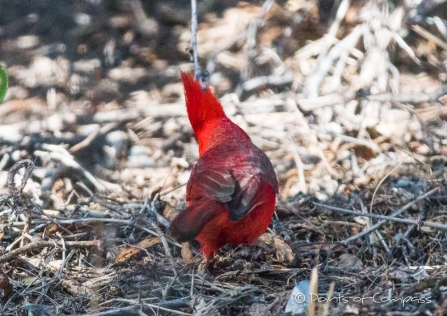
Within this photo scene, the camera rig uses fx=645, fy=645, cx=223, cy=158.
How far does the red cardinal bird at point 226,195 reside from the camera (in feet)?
10.5

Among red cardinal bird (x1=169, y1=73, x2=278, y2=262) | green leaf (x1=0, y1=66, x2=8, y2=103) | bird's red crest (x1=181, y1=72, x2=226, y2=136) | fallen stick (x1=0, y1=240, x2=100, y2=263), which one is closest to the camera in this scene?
green leaf (x1=0, y1=66, x2=8, y2=103)

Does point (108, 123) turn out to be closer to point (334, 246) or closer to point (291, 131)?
point (291, 131)

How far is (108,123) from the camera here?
18.0 ft

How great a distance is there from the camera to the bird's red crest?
4176 mm

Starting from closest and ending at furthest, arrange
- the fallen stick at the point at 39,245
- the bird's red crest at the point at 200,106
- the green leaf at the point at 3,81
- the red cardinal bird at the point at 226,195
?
the green leaf at the point at 3,81
the red cardinal bird at the point at 226,195
the fallen stick at the point at 39,245
the bird's red crest at the point at 200,106

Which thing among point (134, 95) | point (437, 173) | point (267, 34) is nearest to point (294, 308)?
point (437, 173)

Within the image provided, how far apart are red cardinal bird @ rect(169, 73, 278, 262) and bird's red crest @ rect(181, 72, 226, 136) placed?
0.01 m

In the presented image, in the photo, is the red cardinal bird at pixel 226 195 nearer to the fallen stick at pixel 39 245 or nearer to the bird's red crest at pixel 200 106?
the bird's red crest at pixel 200 106

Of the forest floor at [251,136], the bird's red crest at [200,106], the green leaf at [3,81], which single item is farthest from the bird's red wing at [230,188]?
the green leaf at [3,81]

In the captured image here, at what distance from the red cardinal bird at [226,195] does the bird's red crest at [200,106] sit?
15 mm

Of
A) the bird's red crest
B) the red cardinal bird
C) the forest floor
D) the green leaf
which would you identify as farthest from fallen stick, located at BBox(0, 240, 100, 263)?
the bird's red crest

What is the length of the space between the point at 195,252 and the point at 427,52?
3.43m

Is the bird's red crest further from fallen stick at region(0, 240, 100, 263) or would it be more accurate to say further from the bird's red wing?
fallen stick at region(0, 240, 100, 263)

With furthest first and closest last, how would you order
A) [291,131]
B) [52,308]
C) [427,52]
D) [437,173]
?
[427,52] → [291,131] → [437,173] → [52,308]
